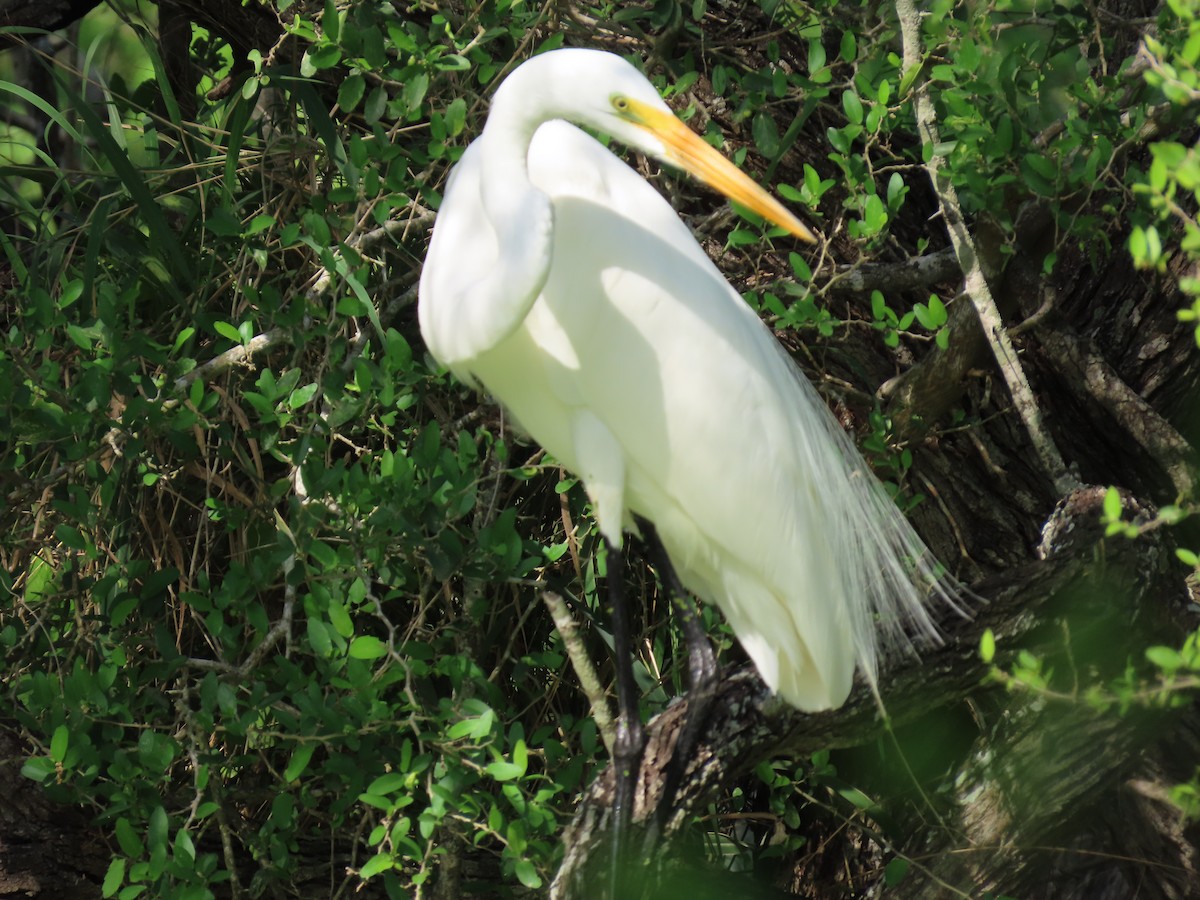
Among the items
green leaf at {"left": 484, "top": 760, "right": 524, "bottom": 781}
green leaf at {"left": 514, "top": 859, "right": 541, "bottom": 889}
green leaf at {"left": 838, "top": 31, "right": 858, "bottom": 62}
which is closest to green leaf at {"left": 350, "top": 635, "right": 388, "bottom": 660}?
green leaf at {"left": 484, "top": 760, "right": 524, "bottom": 781}

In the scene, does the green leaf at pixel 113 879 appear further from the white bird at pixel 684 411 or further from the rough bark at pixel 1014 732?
the white bird at pixel 684 411

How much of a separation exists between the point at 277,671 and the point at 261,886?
0.36 metres

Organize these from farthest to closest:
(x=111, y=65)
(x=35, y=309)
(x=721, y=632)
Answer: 1. (x=111, y=65)
2. (x=721, y=632)
3. (x=35, y=309)

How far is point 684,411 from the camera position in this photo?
195 cm

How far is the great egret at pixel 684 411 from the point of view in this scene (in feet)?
6.29

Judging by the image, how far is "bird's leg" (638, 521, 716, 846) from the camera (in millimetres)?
1877

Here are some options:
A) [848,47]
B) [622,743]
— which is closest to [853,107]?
[848,47]

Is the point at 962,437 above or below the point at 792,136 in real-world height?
below

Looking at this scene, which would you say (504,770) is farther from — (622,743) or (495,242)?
(495,242)

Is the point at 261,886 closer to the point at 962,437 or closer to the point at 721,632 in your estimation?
the point at 721,632

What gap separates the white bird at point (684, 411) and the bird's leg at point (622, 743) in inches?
6.7

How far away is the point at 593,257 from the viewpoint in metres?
1.93

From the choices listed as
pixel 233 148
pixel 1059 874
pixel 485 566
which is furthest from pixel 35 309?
pixel 1059 874

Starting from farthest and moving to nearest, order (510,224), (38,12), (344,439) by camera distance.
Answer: (38,12) < (344,439) < (510,224)
